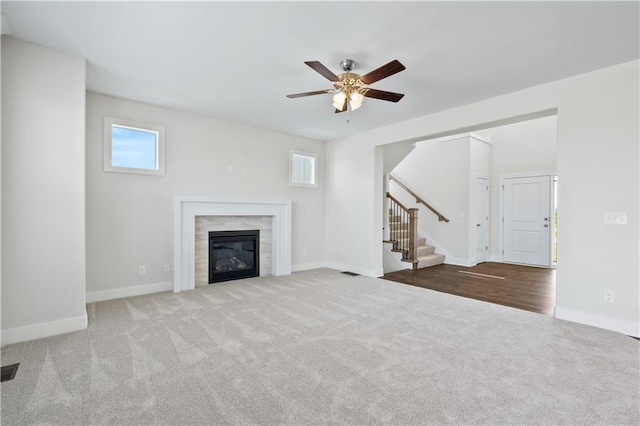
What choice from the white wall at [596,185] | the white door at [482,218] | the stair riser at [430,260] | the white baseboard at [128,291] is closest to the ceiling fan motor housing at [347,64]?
the white wall at [596,185]

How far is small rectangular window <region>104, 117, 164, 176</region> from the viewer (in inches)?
159

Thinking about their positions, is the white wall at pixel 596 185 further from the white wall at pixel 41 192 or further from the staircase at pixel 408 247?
the white wall at pixel 41 192

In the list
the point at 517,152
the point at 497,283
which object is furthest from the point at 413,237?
the point at 517,152

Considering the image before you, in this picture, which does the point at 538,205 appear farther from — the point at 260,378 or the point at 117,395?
the point at 117,395

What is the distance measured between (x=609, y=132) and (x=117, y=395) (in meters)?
4.89

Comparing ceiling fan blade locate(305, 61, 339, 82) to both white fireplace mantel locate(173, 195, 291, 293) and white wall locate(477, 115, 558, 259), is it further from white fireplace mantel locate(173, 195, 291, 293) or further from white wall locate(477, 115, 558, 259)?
white wall locate(477, 115, 558, 259)

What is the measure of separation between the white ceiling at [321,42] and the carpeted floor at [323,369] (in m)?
2.70

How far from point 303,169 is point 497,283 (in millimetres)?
4137

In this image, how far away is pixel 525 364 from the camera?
7.72 ft

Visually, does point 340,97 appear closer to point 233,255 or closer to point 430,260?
point 233,255

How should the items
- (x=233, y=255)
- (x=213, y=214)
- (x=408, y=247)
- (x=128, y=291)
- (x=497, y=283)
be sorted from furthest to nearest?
(x=408, y=247), (x=233, y=255), (x=497, y=283), (x=213, y=214), (x=128, y=291)

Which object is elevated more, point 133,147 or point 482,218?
point 133,147

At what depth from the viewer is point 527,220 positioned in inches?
276

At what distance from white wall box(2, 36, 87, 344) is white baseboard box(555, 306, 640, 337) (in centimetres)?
511
